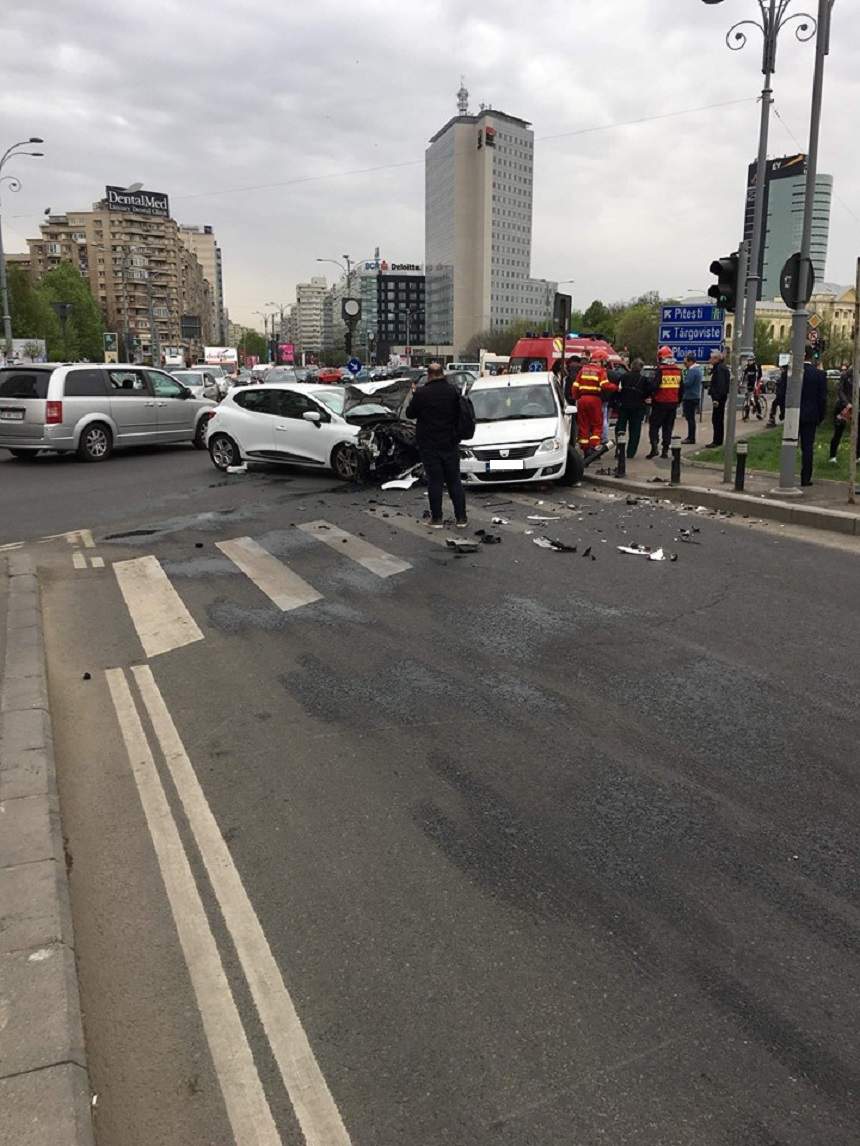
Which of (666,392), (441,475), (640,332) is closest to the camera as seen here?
(441,475)

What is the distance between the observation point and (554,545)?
9.81 m

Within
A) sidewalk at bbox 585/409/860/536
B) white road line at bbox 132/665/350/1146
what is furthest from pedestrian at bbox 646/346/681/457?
white road line at bbox 132/665/350/1146

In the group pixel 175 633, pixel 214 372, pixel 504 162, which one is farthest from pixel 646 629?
pixel 504 162

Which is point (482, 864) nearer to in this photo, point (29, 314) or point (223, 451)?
point (223, 451)

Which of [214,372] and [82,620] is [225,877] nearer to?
[82,620]

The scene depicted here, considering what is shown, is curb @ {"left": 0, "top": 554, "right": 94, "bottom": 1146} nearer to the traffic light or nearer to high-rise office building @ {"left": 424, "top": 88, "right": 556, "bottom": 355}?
the traffic light

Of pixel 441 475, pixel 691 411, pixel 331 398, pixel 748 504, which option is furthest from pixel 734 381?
pixel 331 398

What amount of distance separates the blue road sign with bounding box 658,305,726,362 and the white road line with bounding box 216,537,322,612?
9.94 m

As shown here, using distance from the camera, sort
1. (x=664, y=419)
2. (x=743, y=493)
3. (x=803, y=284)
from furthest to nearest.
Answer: (x=664, y=419) → (x=743, y=493) → (x=803, y=284)

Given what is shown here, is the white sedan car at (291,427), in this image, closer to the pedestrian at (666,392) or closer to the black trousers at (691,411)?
the pedestrian at (666,392)

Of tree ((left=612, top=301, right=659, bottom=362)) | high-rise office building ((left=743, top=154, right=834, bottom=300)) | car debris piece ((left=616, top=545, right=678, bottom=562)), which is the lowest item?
car debris piece ((left=616, top=545, right=678, bottom=562))

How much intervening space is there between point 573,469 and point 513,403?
1.53m

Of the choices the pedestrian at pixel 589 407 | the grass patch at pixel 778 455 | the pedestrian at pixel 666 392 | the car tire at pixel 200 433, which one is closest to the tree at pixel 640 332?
the grass patch at pixel 778 455

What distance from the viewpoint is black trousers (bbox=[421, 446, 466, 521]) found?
10648 millimetres
